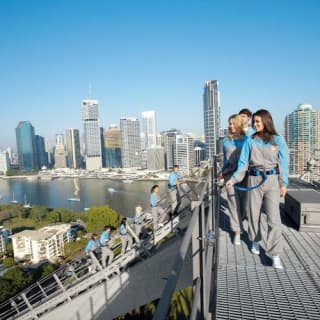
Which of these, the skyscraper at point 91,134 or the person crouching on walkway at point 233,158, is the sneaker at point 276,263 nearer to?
the person crouching on walkway at point 233,158

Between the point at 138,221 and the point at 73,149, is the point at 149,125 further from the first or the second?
the point at 138,221

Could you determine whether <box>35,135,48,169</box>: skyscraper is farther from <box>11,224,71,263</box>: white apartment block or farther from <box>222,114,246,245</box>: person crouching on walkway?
<box>222,114,246,245</box>: person crouching on walkway

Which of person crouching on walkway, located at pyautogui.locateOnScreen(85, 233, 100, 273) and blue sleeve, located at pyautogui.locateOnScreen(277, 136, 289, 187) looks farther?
person crouching on walkway, located at pyautogui.locateOnScreen(85, 233, 100, 273)

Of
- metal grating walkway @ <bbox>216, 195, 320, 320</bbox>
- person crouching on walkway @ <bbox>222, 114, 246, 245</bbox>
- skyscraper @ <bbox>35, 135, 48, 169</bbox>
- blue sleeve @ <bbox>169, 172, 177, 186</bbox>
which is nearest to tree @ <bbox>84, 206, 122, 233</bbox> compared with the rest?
blue sleeve @ <bbox>169, 172, 177, 186</bbox>

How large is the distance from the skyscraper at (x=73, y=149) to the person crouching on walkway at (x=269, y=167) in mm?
78700

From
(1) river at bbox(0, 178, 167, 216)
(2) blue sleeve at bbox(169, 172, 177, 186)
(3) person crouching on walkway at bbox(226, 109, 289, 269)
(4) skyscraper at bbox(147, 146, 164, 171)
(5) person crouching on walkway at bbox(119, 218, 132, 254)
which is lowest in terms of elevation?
(1) river at bbox(0, 178, 167, 216)

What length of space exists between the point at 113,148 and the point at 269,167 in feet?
235

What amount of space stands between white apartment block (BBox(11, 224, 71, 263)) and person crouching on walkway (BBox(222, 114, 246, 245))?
59.8 ft

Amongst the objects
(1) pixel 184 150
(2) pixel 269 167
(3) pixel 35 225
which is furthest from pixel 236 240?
(1) pixel 184 150

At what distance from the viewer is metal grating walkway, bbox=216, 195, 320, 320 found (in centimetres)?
138

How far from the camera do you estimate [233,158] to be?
2.39m

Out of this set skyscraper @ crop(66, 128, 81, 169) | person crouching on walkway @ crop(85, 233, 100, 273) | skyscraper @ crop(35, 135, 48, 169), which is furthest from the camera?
skyscraper @ crop(35, 135, 48, 169)

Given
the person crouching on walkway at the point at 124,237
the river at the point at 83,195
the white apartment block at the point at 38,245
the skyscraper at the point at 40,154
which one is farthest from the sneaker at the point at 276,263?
the skyscraper at the point at 40,154

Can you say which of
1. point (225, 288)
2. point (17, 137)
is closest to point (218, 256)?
point (225, 288)
